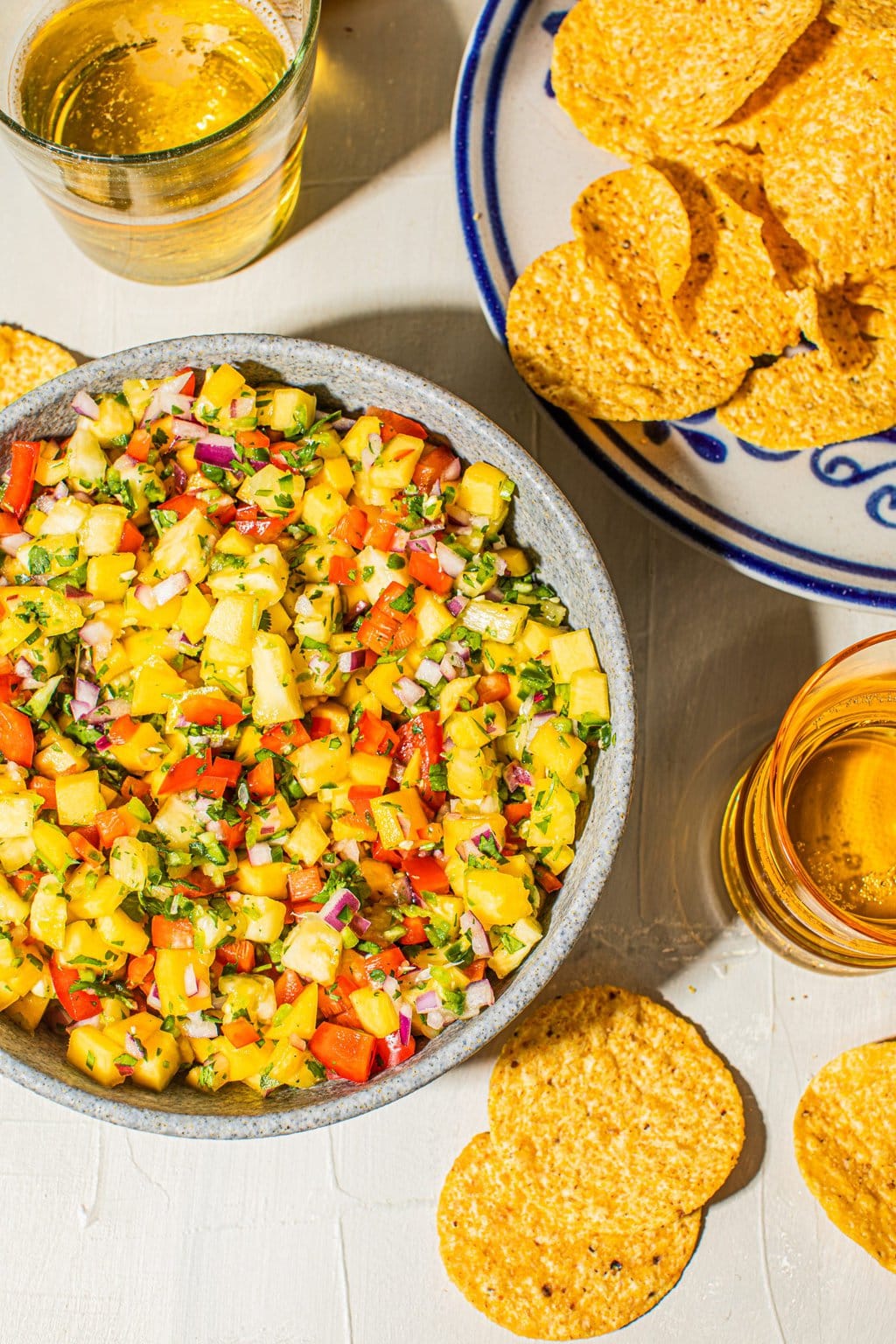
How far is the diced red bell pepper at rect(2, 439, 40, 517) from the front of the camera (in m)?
1.60

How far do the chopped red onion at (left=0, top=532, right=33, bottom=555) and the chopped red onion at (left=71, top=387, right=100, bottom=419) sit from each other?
193 mm

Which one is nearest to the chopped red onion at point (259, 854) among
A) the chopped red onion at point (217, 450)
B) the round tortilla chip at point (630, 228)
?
the chopped red onion at point (217, 450)

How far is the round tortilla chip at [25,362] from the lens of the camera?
1.88m

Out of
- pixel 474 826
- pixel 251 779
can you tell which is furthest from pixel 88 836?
pixel 474 826

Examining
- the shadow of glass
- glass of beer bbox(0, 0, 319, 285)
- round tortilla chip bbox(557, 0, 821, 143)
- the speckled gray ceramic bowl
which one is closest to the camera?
the speckled gray ceramic bowl

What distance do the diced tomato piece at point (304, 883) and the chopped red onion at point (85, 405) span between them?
69 centimetres

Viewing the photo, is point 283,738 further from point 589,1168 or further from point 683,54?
point 683,54

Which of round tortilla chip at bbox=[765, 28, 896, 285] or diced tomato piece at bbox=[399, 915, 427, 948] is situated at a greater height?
round tortilla chip at bbox=[765, 28, 896, 285]

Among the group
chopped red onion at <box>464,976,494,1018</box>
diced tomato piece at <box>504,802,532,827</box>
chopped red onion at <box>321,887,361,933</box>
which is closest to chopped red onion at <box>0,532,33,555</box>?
chopped red onion at <box>321,887,361,933</box>

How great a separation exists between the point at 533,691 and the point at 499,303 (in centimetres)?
67

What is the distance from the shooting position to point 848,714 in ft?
6.08

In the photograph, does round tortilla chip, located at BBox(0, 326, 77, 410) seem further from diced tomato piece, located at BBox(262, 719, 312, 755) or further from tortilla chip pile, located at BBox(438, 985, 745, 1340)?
tortilla chip pile, located at BBox(438, 985, 745, 1340)

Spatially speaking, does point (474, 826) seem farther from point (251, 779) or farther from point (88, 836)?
point (88, 836)

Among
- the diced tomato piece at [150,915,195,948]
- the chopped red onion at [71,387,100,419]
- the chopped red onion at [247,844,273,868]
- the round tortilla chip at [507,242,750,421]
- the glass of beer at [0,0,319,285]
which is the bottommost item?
the diced tomato piece at [150,915,195,948]
